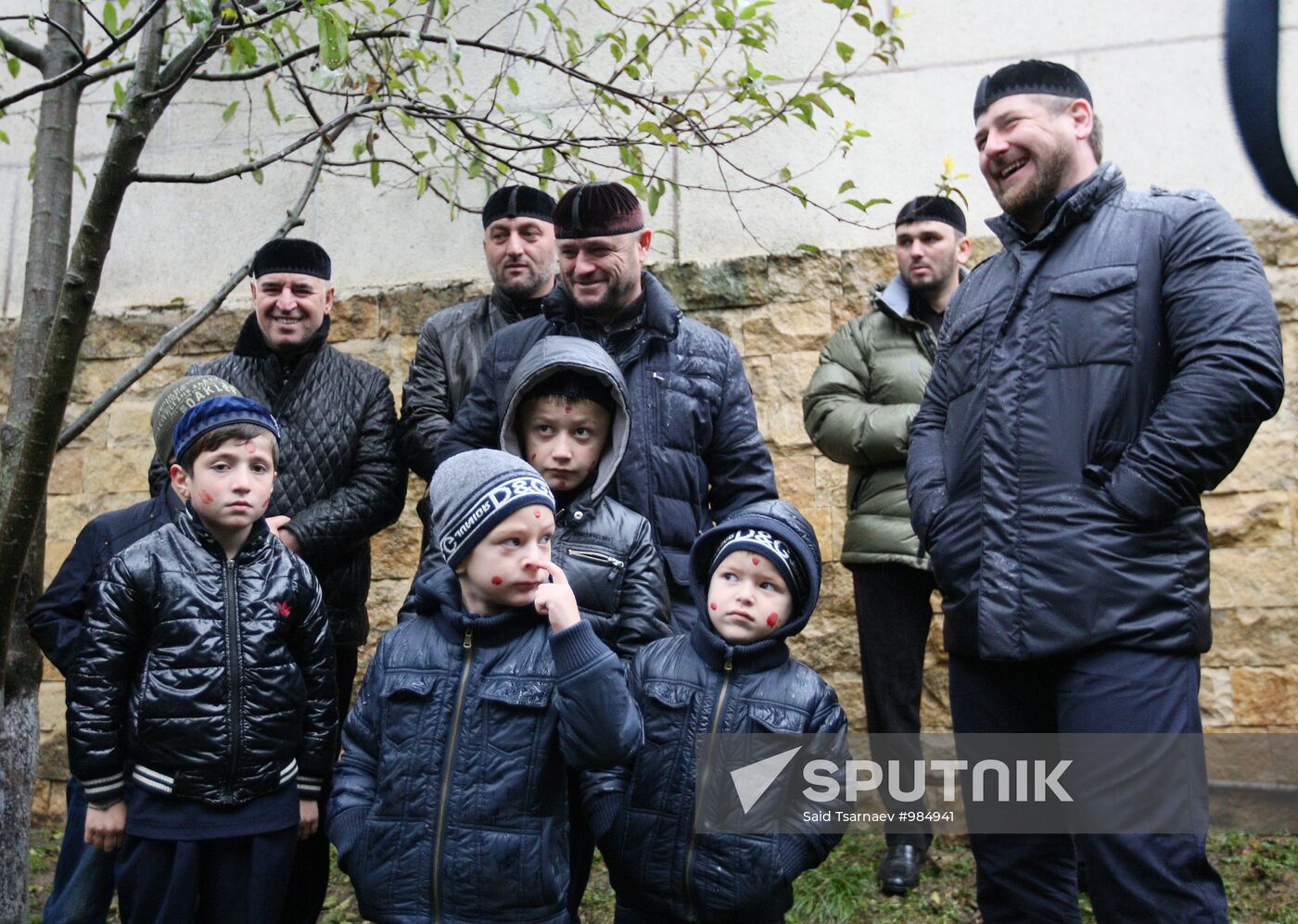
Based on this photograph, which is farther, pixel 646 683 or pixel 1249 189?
pixel 1249 189

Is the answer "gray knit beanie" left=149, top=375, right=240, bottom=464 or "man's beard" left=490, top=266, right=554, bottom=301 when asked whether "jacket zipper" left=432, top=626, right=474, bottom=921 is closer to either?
"gray knit beanie" left=149, top=375, right=240, bottom=464

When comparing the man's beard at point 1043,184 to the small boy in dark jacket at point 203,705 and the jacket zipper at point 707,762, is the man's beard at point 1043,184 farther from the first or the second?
the small boy in dark jacket at point 203,705

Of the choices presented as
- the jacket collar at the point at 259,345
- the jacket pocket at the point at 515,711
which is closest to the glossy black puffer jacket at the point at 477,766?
the jacket pocket at the point at 515,711

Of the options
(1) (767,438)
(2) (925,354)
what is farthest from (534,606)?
(1) (767,438)

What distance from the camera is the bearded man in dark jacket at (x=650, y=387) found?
3.31m

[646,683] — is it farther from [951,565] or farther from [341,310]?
[341,310]

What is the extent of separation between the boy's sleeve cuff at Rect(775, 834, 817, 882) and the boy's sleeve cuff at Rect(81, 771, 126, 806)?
1537 millimetres

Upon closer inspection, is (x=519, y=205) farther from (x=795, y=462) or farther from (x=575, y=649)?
(x=575, y=649)

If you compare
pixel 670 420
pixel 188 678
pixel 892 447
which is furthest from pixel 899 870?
pixel 188 678

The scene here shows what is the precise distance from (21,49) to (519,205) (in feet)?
5.02

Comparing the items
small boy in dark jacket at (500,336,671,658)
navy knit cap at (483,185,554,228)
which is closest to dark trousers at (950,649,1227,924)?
small boy in dark jacket at (500,336,671,658)

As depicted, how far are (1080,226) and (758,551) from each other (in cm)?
103

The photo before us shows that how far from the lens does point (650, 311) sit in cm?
346

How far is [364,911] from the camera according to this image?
105 inches
